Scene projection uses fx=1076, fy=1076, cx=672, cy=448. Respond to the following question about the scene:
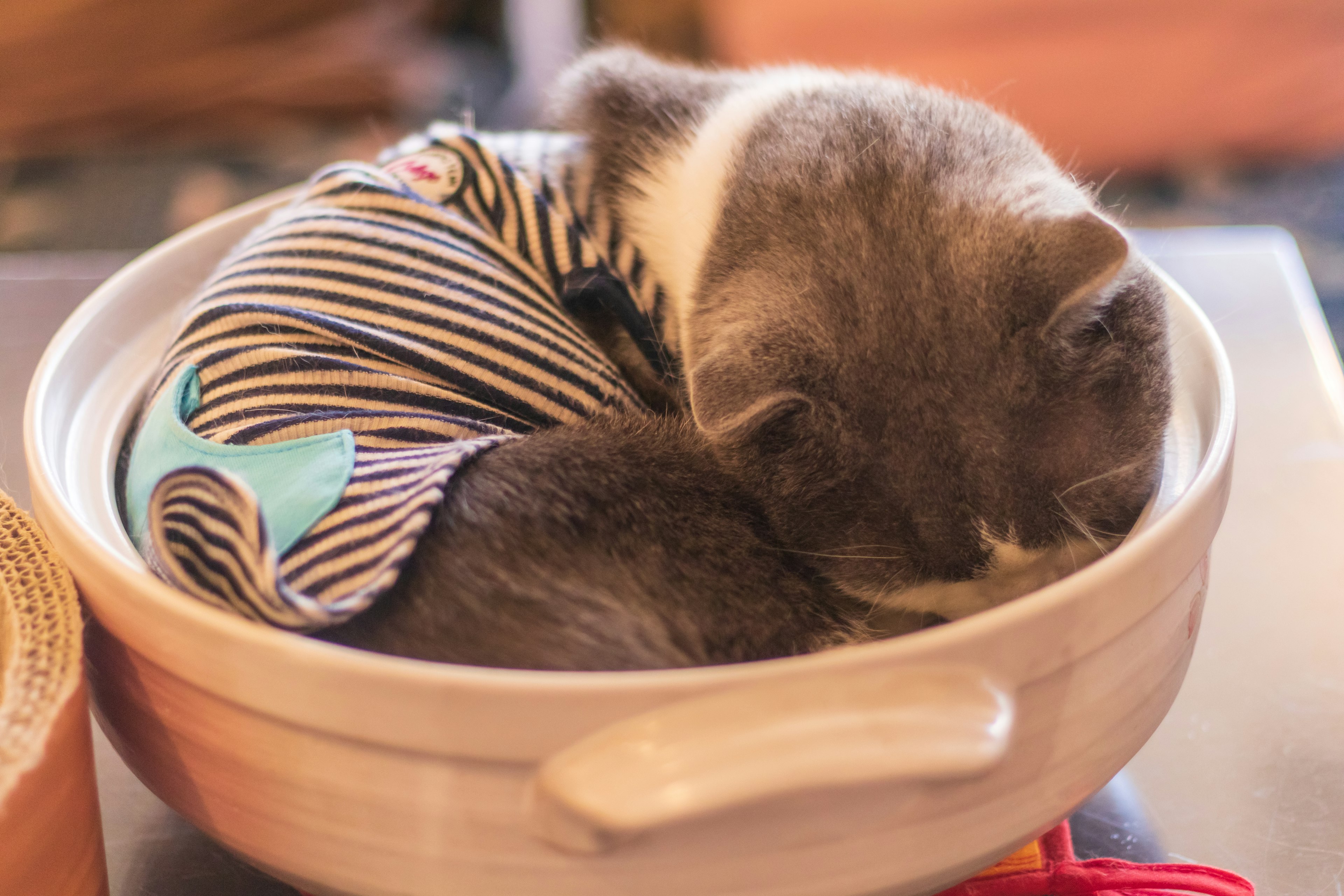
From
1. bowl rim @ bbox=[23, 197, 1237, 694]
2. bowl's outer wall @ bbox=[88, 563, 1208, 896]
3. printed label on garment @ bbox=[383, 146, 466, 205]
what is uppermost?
printed label on garment @ bbox=[383, 146, 466, 205]

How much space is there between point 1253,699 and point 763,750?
1.70 feet

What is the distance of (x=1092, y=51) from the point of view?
83.7 inches

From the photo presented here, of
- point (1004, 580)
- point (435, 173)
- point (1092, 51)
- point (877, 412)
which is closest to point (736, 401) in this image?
point (877, 412)

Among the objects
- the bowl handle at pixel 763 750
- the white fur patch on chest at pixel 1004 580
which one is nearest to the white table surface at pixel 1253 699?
the white fur patch on chest at pixel 1004 580

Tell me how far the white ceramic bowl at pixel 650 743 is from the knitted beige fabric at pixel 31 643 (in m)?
0.02

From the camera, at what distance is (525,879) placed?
456mm

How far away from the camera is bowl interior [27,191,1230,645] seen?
617mm

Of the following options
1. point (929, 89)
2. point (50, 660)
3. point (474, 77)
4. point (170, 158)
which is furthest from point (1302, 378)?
point (170, 158)

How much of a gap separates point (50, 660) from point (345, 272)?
325 mm

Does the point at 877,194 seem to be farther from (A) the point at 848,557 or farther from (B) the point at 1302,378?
(B) the point at 1302,378

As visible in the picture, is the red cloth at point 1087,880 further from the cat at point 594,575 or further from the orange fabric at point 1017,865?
the cat at point 594,575

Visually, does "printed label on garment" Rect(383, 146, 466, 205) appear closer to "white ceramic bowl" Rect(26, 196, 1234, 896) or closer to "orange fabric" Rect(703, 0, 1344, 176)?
"white ceramic bowl" Rect(26, 196, 1234, 896)

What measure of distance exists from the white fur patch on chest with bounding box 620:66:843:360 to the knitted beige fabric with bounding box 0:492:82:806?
44 centimetres

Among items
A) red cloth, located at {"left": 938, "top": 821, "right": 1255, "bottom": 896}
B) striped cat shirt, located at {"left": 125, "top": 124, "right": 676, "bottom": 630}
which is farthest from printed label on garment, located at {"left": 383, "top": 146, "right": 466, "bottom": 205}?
red cloth, located at {"left": 938, "top": 821, "right": 1255, "bottom": 896}
